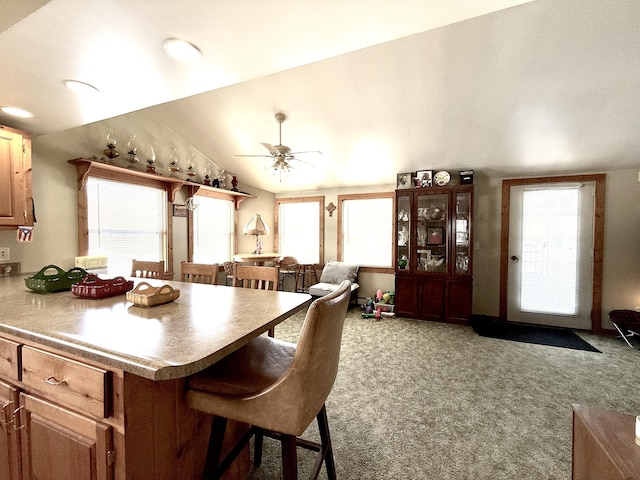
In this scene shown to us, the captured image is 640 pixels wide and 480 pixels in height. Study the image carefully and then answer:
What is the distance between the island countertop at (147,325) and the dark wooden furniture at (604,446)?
42.5 inches

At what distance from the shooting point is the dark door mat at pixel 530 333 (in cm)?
337

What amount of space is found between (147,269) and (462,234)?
385 cm

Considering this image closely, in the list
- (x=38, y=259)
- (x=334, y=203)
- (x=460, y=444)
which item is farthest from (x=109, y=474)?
(x=334, y=203)

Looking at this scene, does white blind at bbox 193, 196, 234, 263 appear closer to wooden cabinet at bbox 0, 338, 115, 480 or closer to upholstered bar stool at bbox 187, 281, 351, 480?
wooden cabinet at bbox 0, 338, 115, 480

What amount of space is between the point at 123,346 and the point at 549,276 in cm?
486

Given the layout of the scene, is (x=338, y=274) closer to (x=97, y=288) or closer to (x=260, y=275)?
(x=260, y=275)

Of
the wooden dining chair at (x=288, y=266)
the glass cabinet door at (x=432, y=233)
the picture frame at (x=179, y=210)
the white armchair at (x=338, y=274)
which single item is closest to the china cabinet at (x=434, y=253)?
the glass cabinet door at (x=432, y=233)

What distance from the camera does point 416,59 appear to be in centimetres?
254

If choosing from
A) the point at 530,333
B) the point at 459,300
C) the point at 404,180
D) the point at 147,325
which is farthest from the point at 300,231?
the point at 147,325

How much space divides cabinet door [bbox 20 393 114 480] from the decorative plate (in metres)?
4.25

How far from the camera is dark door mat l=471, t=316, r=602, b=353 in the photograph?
337 cm

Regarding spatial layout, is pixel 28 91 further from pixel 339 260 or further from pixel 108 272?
pixel 339 260

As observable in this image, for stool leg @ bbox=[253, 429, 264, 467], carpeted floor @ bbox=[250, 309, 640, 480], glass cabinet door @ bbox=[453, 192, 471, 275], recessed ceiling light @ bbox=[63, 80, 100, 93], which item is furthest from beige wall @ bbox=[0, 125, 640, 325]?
stool leg @ bbox=[253, 429, 264, 467]

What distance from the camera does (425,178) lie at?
13.8 ft
